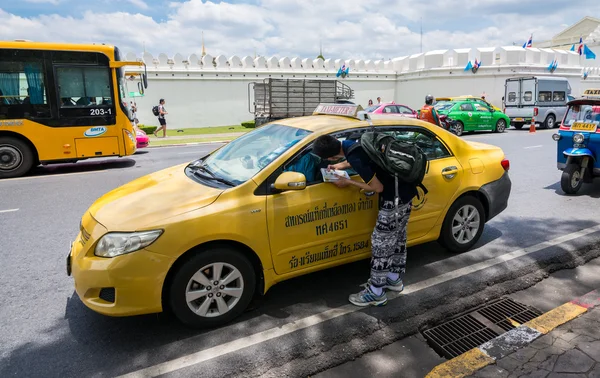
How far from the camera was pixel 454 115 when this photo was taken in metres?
17.9

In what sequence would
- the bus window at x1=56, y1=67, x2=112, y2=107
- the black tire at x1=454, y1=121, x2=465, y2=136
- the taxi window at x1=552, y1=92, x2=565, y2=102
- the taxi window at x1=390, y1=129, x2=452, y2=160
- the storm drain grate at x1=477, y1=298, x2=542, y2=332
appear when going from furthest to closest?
the taxi window at x1=552, y1=92, x2=565, y2=102 < the black tire at x1=454, y1=121, x2=465, y2=136 < the bus window at x1=56, y1=67, x2=112, y2=107 < the taxi window at x1=390, y1=129, x2=452, y2=160 < the storm drain grate at x1=477, y1=298, x2=542, y2=332

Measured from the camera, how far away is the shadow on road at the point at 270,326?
2816 millimetres

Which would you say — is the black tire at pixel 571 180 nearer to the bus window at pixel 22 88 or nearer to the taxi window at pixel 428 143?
the taxi window at pixel 428 143

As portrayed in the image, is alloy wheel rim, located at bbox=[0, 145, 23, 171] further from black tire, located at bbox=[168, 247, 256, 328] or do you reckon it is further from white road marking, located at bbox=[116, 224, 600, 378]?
white road marking, located at bbox=[116, 224, 600, 378]

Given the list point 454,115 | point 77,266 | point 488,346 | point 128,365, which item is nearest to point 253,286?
point 128,365

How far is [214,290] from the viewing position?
10.1ft

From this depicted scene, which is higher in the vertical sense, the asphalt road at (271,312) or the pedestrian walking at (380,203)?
the pedestrian walking at (380,203)

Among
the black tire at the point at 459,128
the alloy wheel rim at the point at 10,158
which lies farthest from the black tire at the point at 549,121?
the alloy wheel rim at the point at 10,158

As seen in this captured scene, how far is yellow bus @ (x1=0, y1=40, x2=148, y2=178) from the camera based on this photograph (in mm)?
9391

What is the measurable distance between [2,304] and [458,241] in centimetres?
430

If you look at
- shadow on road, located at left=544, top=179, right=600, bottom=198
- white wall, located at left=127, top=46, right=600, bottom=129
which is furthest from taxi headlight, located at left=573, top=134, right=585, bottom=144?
white wall, located at left=127, top=46, right=600, bottom=129

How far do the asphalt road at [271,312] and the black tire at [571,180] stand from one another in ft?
4.18

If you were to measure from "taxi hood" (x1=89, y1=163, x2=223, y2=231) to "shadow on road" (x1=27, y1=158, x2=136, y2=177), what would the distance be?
775 cm

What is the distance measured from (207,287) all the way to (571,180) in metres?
6.64
